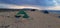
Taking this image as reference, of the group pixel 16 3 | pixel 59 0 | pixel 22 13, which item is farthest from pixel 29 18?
pixel 59 0

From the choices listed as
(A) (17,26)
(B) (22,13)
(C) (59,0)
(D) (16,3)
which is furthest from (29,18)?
(C) (59,0)

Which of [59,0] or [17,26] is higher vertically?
[59,0]

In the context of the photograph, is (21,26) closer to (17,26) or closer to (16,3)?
(17,26)

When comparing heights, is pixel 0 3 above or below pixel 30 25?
above

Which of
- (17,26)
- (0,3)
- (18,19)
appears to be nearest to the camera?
(17,26)

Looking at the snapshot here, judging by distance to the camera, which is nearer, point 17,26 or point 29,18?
point 17,26

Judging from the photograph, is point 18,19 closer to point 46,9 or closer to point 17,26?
point 17,26

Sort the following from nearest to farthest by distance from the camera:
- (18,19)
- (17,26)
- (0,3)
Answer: (17,26), (18,19), (0,3)

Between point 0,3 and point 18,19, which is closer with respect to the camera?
point 18,19
